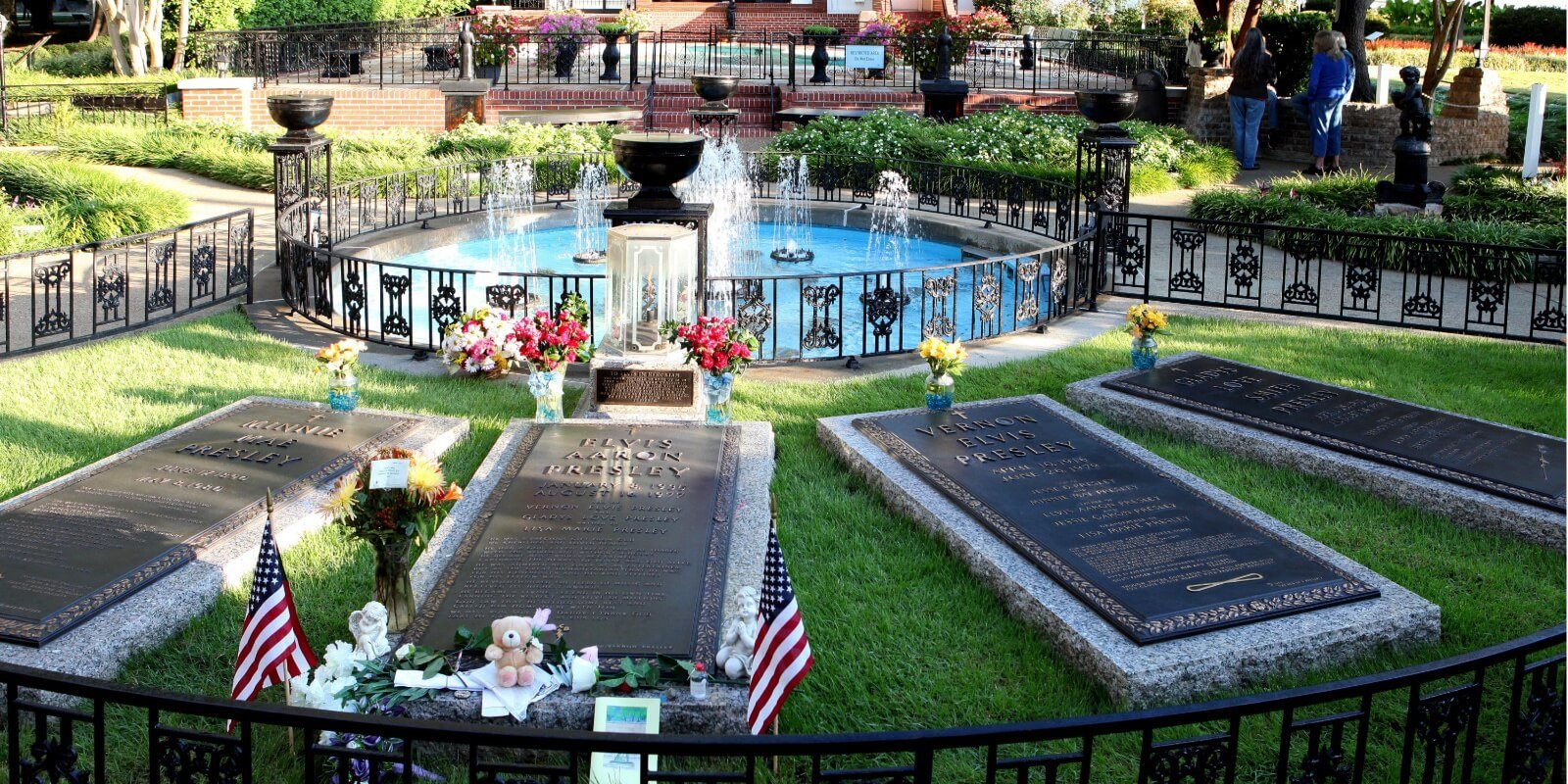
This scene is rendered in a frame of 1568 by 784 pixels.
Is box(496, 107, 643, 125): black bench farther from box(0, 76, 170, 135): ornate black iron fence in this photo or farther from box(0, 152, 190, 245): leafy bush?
box(0, 152, 190, 245): leafy bush

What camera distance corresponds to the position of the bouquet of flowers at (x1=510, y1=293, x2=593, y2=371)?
9.49m

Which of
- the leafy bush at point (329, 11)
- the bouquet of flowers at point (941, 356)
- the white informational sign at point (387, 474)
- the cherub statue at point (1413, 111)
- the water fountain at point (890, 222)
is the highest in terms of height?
the leafy bush at point (329, 11)

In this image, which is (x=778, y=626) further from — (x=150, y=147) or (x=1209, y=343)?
(x=150, y=147)

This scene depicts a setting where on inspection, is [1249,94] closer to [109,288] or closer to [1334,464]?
[1334,464]

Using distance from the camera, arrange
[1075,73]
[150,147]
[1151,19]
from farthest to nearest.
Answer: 1. [1151,19]
2. [1075,73]
3. [150,147]

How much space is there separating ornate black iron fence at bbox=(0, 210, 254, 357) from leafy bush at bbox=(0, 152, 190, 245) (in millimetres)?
786

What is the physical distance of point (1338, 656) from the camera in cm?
640

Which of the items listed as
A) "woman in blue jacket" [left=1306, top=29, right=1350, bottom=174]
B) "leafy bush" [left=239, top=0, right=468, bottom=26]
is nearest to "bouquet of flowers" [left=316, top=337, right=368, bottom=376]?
"woman in blue jacket" [left=1306, top=29, right=1350, bottom=174]

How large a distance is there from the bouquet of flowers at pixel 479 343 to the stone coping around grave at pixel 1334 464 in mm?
4111

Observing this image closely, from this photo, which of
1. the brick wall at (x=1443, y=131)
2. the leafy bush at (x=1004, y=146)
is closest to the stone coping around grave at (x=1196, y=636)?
the leafy bush at (x=1004, y=146)

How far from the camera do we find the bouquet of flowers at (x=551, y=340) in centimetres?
949

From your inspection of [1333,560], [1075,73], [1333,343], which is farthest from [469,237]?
[1075,73]

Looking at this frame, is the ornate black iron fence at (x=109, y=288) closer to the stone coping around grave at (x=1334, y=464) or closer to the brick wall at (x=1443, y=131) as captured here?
the stone coping around grave at (x=1334, y=464)

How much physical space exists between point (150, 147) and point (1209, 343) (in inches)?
665
